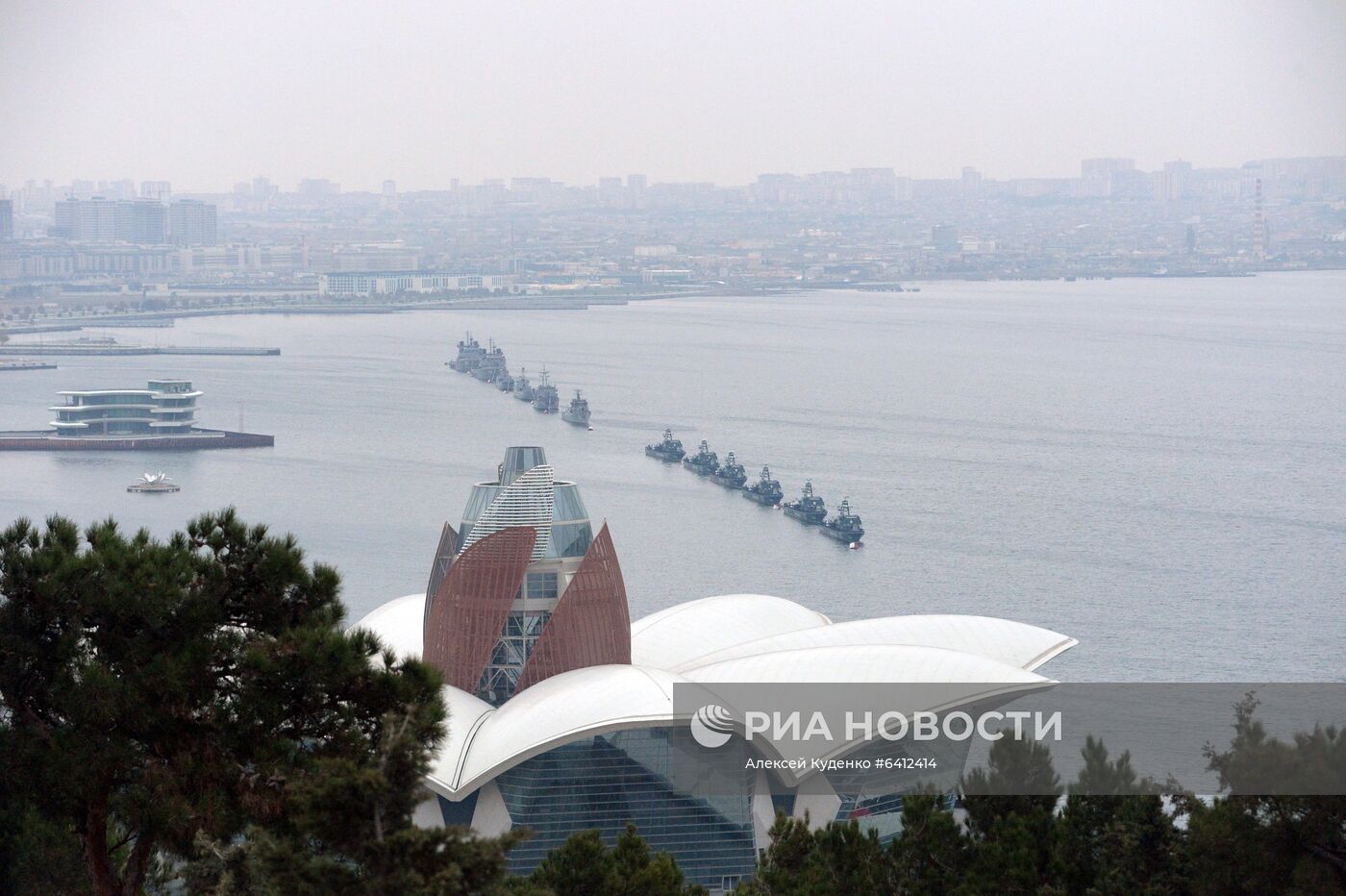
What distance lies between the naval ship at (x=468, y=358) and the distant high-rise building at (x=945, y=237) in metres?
24.8

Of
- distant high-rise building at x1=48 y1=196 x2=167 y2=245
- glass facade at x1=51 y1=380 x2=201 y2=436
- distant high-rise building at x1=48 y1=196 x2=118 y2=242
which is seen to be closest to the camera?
glass facade at x1=51 y1=380 x2=201 y2=436

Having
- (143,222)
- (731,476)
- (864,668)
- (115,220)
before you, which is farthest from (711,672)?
(115,220)

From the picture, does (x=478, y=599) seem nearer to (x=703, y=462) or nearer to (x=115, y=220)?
(x=703, y=462)

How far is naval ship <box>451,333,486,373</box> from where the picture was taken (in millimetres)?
46562

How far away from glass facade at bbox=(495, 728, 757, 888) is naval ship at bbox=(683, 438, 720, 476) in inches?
842

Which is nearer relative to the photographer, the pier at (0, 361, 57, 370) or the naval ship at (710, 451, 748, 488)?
the naval ship at (710, 451, 748, 488)

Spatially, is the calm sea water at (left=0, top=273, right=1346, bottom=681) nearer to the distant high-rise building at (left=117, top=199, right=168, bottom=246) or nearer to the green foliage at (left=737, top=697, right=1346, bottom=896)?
the green foliage at (left=737, top=697, right=1346, bottom=896)

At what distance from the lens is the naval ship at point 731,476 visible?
29844mm

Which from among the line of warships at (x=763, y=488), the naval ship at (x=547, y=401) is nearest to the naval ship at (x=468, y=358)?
the naval ship at (x=547, y=401)

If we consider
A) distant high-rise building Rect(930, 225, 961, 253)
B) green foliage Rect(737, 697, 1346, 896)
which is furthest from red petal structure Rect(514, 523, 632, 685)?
distant high-rise building Rect(930, 225, 961, 253)

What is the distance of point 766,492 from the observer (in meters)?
28.4

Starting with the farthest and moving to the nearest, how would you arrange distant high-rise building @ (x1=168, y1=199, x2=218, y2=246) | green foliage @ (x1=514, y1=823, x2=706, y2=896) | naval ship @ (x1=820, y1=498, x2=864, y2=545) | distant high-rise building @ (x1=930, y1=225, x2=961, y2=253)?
distant high-rise building @ (x1=168, y1=199, x2=218, y2=246) → distant high-rise building @ (x1=930, y1=225, x2=961, y2=253) → naval ship @ (x1=820, y1=498, x2=864, y2=545) → green foliage @ (x1=514, y1=823, x2=706, y2=896)

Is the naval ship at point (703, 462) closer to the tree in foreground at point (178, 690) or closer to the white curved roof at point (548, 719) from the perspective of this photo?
the white curved roof at point (548, 719)

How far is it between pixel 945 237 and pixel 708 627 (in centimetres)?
5839
